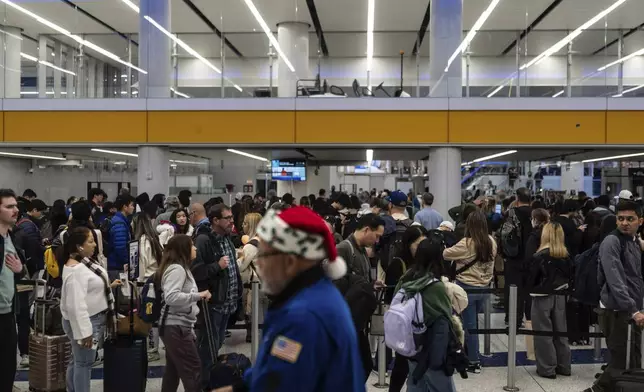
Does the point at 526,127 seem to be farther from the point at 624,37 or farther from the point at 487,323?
the point at 487,323

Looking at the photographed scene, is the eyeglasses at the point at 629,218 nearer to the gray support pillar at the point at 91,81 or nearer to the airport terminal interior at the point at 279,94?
the airport terminal interior at the point at 279,94

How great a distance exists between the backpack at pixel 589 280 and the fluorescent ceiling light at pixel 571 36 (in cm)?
882

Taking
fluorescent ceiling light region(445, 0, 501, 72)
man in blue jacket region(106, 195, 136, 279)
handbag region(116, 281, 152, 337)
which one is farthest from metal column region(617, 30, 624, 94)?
handbag region(116, 281, 152, 337)

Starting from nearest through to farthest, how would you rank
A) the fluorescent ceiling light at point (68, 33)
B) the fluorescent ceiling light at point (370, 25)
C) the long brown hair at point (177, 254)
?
the long brown hair at point (177, 254) < the fluorescent ceiling light at point (68, 33) < the fluorescent ceiling light at point (370, 25)

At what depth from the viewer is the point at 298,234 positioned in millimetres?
2215

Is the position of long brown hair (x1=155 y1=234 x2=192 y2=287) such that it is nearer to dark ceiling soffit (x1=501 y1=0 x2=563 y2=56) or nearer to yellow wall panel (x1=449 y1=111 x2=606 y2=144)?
yellow wall panel (x1=449 y1=111 x2=606 y2=144)

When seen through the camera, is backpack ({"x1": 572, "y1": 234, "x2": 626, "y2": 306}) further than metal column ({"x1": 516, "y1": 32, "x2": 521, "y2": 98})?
No

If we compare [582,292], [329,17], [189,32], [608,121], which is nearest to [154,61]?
[189,32]

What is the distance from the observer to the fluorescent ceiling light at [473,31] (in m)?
14.2

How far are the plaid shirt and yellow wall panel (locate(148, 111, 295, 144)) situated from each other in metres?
7.45

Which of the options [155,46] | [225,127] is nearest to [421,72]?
→ [225,127]

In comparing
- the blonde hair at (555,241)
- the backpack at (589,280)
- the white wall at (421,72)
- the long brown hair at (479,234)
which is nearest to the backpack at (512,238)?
the blonde hair at (555,241)

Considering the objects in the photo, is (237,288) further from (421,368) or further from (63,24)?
(63,24)

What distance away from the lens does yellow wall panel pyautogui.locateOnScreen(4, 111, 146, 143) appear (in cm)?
1355
